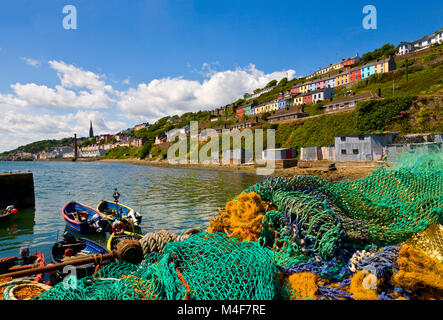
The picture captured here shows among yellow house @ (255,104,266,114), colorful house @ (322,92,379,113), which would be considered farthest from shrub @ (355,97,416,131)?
yellow house @ (255,104,266,114)

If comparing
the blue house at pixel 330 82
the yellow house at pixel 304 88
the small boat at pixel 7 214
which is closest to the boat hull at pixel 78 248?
the small boat at pixel 7 214

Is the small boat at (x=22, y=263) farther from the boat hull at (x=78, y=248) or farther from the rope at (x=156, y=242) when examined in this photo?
the rope at (x=156, y=242)

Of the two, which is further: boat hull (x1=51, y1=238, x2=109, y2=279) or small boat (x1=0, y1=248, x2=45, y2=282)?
boat hull (x1=51, y1=238, x2=109, y2=279)

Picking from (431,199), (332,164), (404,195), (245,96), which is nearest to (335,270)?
(431,199)

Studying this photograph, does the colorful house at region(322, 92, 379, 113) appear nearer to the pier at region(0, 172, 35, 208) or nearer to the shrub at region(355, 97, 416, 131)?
the shrub at region(355, 97, 416, 131)

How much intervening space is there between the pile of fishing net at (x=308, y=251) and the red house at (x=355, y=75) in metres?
99.6

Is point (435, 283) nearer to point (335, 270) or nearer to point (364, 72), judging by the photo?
point (335, 270)

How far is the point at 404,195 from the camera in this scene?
5.43 m

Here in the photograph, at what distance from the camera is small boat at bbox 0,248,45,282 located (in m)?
7.55

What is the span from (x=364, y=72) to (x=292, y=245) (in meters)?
103

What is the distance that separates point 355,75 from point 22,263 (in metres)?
106

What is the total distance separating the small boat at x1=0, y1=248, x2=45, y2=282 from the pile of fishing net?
16.1 feet

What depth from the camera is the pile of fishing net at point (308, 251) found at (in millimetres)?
3018

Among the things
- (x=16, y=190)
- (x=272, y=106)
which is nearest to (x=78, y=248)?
(x=16, y=190)
